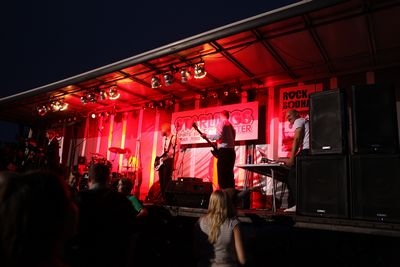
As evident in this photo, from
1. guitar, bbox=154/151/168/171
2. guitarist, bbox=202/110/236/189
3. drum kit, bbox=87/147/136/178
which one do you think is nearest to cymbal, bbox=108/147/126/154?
drum kit, bbox=87/147/136/178

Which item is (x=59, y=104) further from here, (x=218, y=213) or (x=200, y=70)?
(x=218, y=213)

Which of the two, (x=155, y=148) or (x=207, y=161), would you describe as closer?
(x=207, y=161)

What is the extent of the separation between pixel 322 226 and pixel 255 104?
5.00 meters

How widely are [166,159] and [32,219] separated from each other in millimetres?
7982

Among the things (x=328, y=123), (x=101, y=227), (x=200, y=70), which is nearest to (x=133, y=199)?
(x=101, y=227)

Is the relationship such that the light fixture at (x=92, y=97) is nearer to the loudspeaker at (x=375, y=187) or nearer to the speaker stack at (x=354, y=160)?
the speaker stack at (x=354, y=160)

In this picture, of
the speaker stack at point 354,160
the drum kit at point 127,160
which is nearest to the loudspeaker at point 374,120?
the speaker stack at point 354,160

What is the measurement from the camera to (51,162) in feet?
29.6

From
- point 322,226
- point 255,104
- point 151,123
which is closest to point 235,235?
point 322,226

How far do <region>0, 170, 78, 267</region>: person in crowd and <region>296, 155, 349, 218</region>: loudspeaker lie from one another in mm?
3523

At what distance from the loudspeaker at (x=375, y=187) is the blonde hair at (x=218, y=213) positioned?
1.44 meters

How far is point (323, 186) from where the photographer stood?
4.20 m

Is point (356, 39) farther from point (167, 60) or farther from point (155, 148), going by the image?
point (155, 148)

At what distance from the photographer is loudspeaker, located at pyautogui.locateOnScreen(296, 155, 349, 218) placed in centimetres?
406
